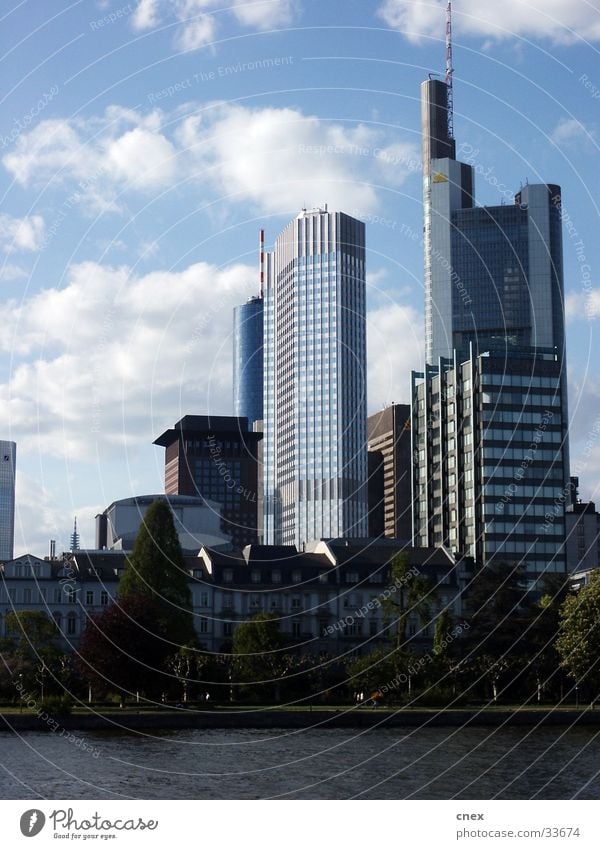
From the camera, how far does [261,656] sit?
125m

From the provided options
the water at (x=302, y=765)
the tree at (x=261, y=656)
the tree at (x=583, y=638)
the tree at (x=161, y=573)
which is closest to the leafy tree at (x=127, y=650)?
the tree at (x=161, y=573)

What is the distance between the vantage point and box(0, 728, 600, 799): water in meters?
59.0

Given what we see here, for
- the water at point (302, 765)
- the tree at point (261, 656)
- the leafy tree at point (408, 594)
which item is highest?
the leafy tree at point (408, 594)

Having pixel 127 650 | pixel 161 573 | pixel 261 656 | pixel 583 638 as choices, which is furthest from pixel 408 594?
pixel 127 650

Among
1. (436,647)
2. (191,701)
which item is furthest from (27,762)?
(436,647)

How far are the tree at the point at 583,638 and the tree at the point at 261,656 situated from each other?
83.5ft

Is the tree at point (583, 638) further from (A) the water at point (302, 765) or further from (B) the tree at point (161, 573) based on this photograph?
(B) the tree at point (161, 573)

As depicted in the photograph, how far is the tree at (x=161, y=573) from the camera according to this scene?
130 metres

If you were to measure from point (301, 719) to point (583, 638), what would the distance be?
1129 inches

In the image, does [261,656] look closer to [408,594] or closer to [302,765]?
[408,594]

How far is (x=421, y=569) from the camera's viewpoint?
6555 inches

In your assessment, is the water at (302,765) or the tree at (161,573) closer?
the water at (302,765)

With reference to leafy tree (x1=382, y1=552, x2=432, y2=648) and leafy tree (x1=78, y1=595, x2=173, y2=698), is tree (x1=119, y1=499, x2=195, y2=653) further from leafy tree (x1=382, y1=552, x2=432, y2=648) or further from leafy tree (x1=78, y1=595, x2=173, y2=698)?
leafy tree (x1=382, y1=552, x2=432, y2=648)

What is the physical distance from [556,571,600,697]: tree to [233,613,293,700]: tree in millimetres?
25463
